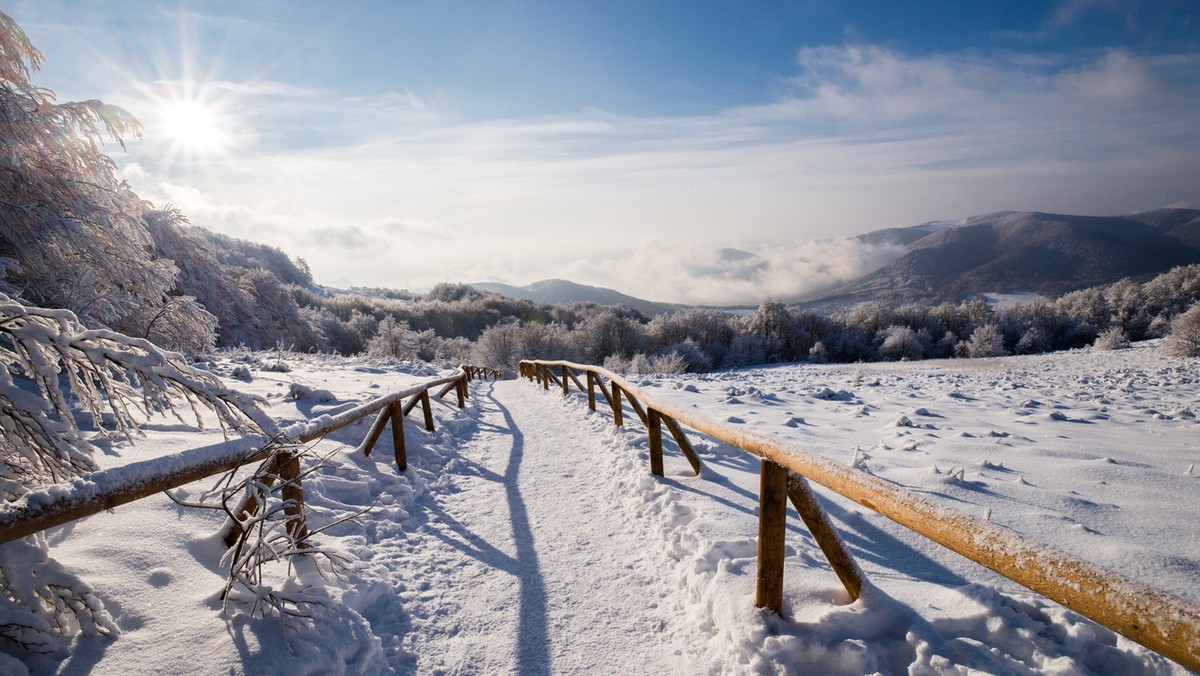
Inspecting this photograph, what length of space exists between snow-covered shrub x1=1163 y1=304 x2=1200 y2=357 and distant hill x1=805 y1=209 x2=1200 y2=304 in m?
128

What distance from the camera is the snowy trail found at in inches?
108

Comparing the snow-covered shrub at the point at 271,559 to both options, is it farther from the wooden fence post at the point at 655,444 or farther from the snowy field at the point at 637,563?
the wooden fence post at the point at 655,444

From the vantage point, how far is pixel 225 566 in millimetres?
2635

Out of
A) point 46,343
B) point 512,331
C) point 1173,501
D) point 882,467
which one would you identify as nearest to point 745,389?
point 882,467

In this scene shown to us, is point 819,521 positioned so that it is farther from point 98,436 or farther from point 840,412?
point 840,412

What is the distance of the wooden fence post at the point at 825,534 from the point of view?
2.48m

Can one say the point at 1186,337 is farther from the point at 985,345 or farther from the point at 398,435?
the point at 398,435

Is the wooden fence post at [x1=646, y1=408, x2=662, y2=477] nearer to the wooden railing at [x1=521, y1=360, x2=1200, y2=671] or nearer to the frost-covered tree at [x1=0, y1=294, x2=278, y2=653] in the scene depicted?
the wooden railing at [x1=521, y1=360, x2=1200, y2=671]

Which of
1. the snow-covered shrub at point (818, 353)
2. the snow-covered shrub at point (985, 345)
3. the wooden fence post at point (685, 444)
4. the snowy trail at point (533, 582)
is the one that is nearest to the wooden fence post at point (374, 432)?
the snowy trail at point (533, 582)

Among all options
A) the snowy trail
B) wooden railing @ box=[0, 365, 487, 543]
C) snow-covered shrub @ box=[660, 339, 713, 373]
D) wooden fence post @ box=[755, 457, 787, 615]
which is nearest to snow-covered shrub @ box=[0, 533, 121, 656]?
wooden railing @ box=[0, 365, 487, 543]

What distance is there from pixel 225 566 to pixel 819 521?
10.9ft

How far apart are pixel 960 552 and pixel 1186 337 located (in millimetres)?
29454

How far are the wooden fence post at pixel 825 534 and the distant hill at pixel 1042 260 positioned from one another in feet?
511

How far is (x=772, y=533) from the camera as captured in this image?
255 cm
